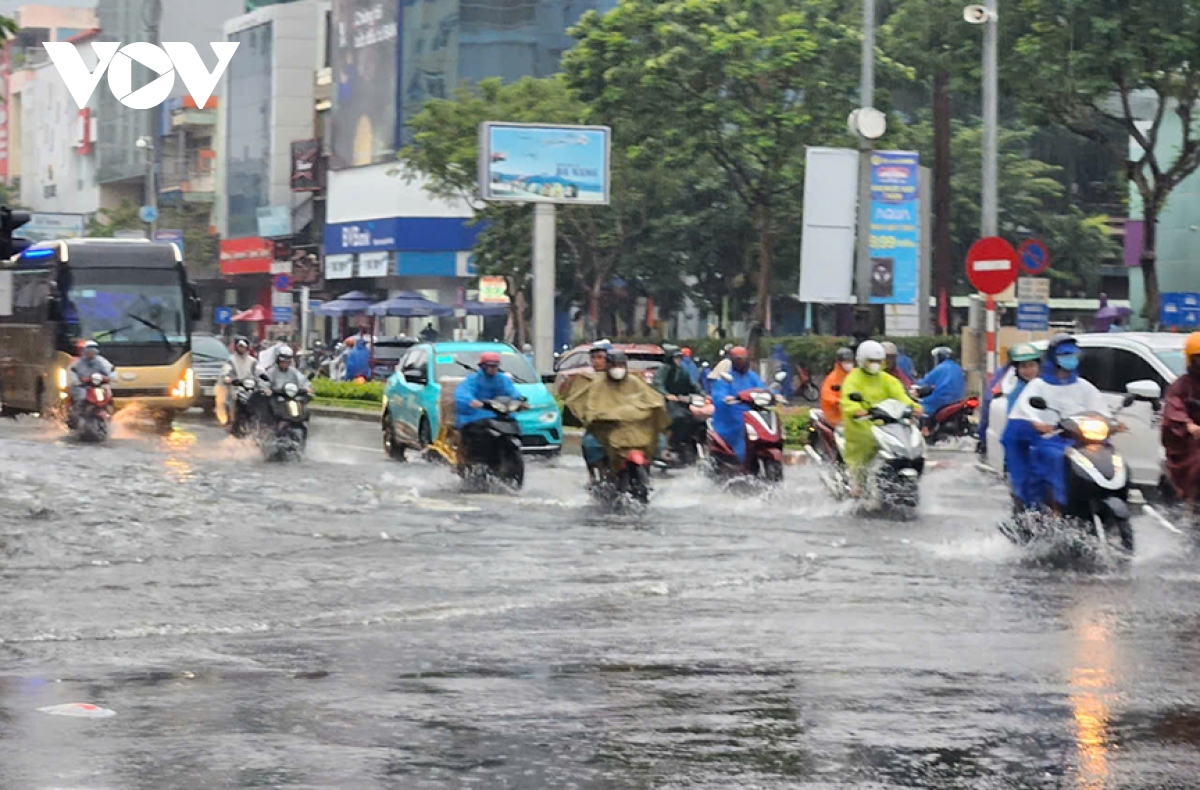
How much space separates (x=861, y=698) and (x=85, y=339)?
25.4 meters

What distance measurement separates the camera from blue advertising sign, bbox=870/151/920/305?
31953mm

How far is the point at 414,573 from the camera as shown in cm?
1359

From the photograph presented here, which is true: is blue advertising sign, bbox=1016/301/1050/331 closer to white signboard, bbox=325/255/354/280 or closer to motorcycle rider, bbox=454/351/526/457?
motorcycle rider, bbox=454/351/526/457

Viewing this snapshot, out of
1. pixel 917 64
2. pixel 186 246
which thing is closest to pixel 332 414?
pixel 917 64

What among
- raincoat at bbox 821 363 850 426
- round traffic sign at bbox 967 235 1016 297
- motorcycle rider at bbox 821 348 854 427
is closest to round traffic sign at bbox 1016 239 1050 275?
round traffic sign at bbox 967 235 1016 297

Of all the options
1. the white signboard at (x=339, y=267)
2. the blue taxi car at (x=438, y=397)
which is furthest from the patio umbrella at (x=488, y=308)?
the blue taxi car at (x=438, y=397)

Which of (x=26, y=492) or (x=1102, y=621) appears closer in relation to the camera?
(x=1102, y=621)

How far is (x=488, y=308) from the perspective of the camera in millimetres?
64188

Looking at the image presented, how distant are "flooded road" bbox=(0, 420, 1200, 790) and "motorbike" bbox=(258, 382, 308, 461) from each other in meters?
6.57

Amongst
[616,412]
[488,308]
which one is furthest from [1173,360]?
[488,308]

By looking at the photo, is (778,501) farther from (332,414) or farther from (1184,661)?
(332,414)

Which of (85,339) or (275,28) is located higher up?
(275,28)

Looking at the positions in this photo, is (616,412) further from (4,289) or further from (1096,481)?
(1096,481)

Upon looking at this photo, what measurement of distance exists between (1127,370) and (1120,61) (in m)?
16.6
